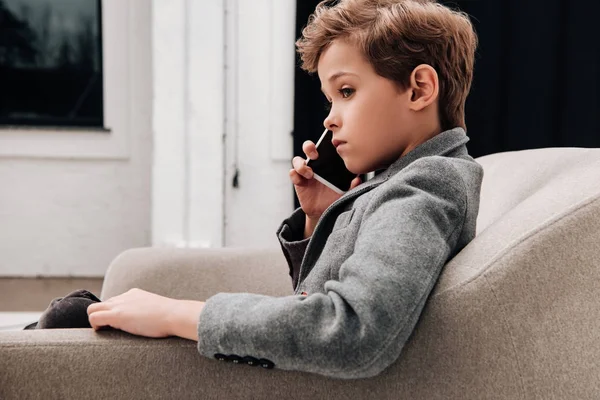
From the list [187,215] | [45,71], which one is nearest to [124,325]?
[187,215]

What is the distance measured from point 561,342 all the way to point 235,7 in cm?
204

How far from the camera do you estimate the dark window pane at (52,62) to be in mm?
2627

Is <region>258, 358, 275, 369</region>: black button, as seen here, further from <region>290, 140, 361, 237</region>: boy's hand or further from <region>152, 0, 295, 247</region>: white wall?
<region>152, 0, 295, 247</region>: white wall

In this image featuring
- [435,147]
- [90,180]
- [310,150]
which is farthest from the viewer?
[90,180]

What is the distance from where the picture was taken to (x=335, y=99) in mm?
860

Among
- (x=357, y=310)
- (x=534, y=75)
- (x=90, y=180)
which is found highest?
(x=534, y=75)

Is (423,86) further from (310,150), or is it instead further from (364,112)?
(310,150)

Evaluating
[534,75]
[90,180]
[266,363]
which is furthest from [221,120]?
[266,363]

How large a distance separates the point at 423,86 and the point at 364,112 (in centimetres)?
10

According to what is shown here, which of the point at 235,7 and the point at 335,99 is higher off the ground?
the point at 235,7

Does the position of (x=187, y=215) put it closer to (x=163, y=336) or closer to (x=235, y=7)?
(x=235, y=7)

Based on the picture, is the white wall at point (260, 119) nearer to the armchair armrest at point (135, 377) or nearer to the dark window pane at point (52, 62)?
the dark window pane at point (52, 62)

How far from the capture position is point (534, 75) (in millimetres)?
2076

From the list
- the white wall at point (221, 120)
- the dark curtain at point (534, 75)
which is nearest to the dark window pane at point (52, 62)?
the white wall at point (221, 120)
